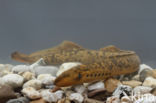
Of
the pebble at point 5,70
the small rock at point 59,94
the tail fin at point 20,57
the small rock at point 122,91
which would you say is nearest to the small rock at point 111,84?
the small rock at point 122,91

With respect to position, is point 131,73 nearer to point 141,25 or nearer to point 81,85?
point 81,85

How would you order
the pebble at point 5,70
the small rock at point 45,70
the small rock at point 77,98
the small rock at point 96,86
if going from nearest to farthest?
1. the small rock at point 77,98
2. the small rock at point 96,86
3. the pebble at point 5,70
4. the small rock at point 45,70

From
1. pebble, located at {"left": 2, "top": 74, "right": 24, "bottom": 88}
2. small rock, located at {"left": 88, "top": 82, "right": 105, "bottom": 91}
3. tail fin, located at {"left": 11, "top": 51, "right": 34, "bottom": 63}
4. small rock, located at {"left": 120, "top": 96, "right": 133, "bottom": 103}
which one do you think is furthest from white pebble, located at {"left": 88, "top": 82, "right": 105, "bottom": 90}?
tail fin, located at {"left": 11, "top": 51, "right": 34, "bottom": 63}

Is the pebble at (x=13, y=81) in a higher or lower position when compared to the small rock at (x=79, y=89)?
higher

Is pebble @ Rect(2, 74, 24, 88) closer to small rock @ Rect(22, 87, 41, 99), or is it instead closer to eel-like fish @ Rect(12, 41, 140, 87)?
small rock @ Rect(22, 87, 41, 99)

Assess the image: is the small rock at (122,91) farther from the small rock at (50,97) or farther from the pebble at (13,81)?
the pebble at (13,81)

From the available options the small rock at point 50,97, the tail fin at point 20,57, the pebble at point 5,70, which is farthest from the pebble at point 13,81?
the tail fin at point 20,57

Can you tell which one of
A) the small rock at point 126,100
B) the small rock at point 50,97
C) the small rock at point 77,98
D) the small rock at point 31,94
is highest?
the small rock at point 31,94

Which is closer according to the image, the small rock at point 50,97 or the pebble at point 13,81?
the small rock at point 50,97

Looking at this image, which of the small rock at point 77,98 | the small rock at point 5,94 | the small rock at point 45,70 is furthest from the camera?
the small rock at point 45,70

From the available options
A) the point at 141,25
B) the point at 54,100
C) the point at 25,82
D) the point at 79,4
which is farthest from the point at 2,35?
the point at 54,100
